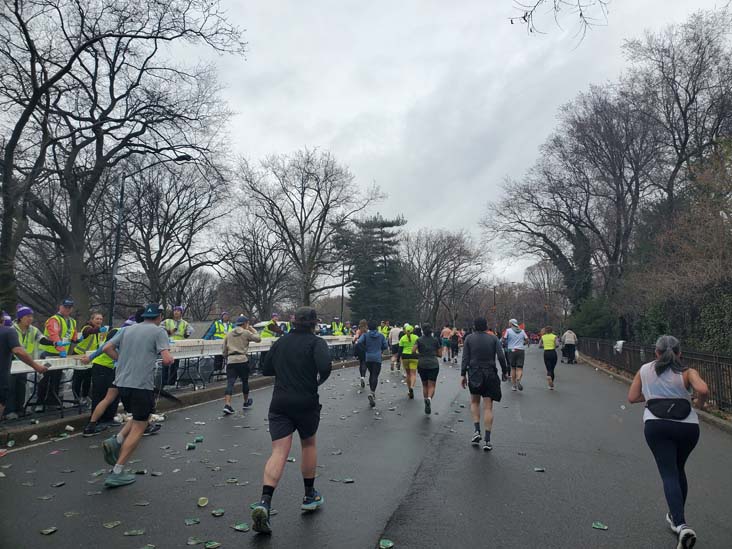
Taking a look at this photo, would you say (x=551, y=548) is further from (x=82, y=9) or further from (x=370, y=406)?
(x=82, y=9)

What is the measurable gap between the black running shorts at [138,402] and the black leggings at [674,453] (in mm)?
4999

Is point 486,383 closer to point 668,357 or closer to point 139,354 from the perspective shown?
point 668,357

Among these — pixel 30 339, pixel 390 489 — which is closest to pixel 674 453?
pixel 390 489

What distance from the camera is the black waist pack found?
443cm

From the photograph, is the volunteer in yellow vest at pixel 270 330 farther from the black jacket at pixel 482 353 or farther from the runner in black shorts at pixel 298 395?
the runner in black shorts at pixel 298 395

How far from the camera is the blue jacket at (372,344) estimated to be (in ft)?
40.8

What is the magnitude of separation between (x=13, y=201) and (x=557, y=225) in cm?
3346

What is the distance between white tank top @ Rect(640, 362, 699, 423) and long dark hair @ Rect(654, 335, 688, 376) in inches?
1.3

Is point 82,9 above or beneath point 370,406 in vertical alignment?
above

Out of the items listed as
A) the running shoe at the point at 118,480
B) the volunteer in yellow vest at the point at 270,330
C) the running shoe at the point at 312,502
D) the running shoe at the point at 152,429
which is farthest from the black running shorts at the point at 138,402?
the volunteer in yellow vest at the point at 270,330

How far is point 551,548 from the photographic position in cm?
415

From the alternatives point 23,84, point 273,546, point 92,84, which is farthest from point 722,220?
point 92,84

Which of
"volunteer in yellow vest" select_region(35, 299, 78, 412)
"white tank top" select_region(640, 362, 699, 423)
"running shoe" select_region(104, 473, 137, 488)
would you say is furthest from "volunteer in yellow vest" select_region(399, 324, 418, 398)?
"white tank top" select_region(640, 362, 699, 423)

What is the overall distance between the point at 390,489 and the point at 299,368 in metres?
1.79
